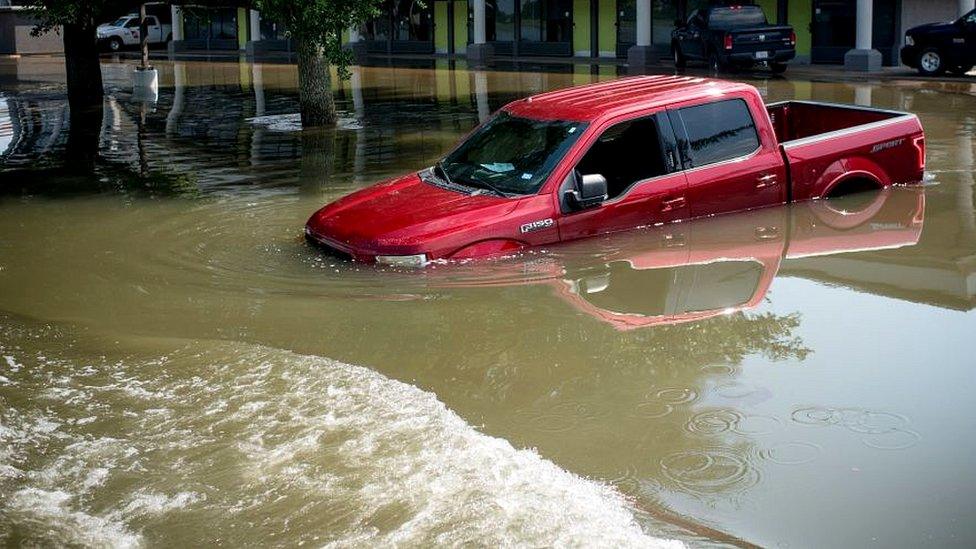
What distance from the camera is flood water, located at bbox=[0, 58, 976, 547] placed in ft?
17.9

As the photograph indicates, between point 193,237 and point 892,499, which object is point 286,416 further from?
point 193,237

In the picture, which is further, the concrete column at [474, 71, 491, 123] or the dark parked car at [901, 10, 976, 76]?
the dark parked car at [901, 10, 976, 76]

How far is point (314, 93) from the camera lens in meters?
21.8

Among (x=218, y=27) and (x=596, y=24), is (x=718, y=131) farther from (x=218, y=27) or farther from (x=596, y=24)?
(x=218, y=27)

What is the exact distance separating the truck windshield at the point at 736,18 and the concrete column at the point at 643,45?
5.08 m

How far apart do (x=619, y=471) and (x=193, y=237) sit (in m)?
6.56

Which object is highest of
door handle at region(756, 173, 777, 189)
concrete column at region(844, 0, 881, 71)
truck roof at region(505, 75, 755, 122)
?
concrete column at region(844, 0, 881, 71)

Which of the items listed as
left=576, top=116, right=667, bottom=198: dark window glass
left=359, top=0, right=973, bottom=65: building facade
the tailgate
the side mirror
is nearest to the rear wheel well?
left=576, top=116, right=667, bottom=198: dark window glass

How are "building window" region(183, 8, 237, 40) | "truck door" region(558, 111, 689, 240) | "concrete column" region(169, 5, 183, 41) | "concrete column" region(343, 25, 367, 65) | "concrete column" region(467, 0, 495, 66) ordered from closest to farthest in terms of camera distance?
1. "truck door" region(558, 111, 689, 240)
2. "concrete column" region(467, 0, 495, 66)
3. "concrete column" region(343, 25, 367, 65)
4. "concrete column" region(169, 5, 183, 41)
5. "building window" region(183, 8, 237, 40)

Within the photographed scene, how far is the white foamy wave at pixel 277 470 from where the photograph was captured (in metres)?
A: 5.34

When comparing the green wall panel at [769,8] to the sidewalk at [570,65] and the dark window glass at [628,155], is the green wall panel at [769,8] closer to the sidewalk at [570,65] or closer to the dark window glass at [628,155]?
the sidewalk at [570,65]

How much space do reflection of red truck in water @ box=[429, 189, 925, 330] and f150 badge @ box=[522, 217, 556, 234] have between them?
0.25 meters

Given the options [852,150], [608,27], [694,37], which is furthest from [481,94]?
[852,150]

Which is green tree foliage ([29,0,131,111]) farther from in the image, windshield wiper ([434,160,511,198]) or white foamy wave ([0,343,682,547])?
white foamy wave ([0,343,682,547])
